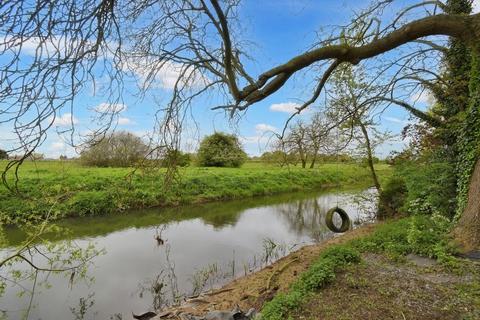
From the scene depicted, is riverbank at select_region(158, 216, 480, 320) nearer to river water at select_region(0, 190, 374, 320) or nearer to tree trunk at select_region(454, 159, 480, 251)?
tree trunk at select_region(454, 159, 480, 251)

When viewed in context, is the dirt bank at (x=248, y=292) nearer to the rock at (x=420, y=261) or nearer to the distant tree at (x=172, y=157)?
the rock at (x=420, y=261)

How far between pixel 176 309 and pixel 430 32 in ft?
21.6

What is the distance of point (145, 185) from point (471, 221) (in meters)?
15.2

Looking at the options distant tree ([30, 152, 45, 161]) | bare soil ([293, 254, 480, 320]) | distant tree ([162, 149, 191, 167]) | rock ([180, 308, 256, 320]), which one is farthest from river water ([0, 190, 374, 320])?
bare soil ([293, 254, 480, 320])

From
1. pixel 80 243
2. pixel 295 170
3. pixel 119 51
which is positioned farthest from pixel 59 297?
pixel 295 170

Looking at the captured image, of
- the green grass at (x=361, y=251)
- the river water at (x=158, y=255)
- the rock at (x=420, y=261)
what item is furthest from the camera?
the river water at (x=158, y=255)

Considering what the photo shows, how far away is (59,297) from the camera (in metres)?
7.59

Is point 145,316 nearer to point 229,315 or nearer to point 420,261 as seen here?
point 229,315

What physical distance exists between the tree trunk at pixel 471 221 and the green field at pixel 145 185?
5608mm

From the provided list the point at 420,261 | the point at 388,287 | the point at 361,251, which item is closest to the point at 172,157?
the point at 388,287

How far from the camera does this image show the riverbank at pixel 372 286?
193 inches

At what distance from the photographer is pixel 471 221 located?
7062mm

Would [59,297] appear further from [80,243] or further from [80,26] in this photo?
[80,26]

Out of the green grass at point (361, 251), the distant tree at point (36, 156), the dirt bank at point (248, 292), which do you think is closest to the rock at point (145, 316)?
the dirt bank at point (248, 292)
